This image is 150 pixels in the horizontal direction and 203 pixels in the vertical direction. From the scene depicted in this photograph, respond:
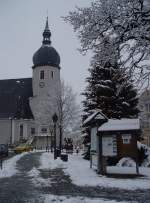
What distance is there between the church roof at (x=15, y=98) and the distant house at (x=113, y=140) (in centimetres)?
4742

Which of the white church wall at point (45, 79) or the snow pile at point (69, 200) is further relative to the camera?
the white church wall at point (45, 79)

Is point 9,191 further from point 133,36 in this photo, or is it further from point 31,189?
point 133,36

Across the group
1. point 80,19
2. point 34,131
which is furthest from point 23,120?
point 80,19

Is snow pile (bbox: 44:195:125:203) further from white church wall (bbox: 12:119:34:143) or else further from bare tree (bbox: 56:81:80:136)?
white church wall (bbox: 12:119:34:143)

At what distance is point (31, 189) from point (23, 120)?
2092 inches

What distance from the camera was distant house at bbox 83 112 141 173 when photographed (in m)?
19.1

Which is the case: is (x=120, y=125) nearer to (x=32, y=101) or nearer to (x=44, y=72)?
(x=32, y=101)

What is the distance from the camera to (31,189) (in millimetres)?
13375

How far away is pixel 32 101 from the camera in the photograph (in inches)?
2741

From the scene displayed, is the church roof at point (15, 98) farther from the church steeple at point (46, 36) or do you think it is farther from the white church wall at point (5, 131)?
the church steeple at point (46, 36)

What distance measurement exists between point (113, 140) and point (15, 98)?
52474 millimetres

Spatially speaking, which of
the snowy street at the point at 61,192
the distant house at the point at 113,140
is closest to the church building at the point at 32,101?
the distant house at the point at 113,140

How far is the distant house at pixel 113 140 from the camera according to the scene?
1912cm

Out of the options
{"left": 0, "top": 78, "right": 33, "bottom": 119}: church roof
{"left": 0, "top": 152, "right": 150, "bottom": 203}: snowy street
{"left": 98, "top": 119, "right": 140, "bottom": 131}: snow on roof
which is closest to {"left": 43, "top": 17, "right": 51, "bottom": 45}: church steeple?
{"left": 0, "top": 78, "right": 33, "bottom": 119}: church roof
